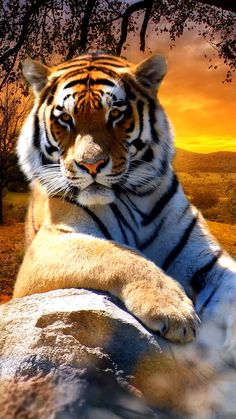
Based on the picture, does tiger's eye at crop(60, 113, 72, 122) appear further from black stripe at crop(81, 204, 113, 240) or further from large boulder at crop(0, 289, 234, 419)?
large boulder at crop(0, 289, 234, 419)

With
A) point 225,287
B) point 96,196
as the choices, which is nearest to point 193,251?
point 225,287

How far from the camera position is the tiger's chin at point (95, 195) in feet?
13.0

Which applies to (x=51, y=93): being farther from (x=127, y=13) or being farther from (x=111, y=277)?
(x=127, y=13)

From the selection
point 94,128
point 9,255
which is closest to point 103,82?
point 94,128

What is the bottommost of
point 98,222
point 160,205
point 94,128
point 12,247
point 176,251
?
point 12,247

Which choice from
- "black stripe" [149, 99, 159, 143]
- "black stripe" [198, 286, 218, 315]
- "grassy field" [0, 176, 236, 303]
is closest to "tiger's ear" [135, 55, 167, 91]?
"black stripe" [149, 99, 159, 143]

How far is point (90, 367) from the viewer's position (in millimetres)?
3076

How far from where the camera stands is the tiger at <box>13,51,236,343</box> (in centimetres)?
361

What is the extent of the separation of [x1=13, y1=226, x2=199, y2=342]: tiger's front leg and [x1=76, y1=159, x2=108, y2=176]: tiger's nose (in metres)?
0.38

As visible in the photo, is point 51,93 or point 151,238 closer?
point 51,93

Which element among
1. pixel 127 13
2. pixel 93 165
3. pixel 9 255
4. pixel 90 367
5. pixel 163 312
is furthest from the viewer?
pixel 9 255

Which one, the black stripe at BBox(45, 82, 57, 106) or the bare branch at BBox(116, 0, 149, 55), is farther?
the bare branch at BBox(116, 0, 149, 55)

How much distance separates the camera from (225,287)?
4133 mm

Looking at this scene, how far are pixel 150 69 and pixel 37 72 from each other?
0.74 meters
